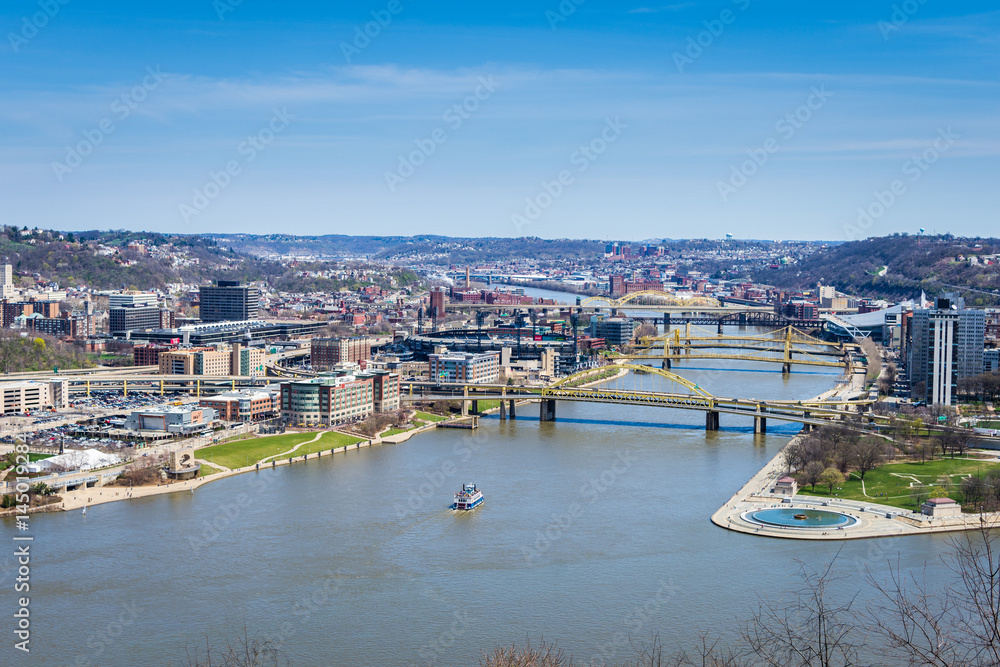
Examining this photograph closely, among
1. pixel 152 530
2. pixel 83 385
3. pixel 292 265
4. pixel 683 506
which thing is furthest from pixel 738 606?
pixel 292 265

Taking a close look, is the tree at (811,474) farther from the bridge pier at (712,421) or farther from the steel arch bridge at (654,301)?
the steel arch bridge at (654,301)

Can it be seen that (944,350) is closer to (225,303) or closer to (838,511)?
(838,511)

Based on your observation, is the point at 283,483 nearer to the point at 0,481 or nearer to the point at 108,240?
the point at 0,481

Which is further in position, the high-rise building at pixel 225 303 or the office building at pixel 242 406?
the high-rise building at pixel 225 303

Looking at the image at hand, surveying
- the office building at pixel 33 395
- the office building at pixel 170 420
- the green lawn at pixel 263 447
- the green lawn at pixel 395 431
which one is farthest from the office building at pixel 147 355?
the green lawn at pixel 263 447

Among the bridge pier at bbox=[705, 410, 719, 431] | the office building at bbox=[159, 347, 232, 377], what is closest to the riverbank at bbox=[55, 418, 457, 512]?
the bridge pier at bbox=[705, 410, 719, 431]

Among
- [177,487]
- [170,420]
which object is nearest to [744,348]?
[170,420]

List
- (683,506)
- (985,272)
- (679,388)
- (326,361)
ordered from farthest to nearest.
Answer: (985,272) < (326,361) < (679,388) < (683,506)

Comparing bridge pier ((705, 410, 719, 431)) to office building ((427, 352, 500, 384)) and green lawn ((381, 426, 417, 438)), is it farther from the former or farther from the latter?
office building ((427, 352, 500, 384))
